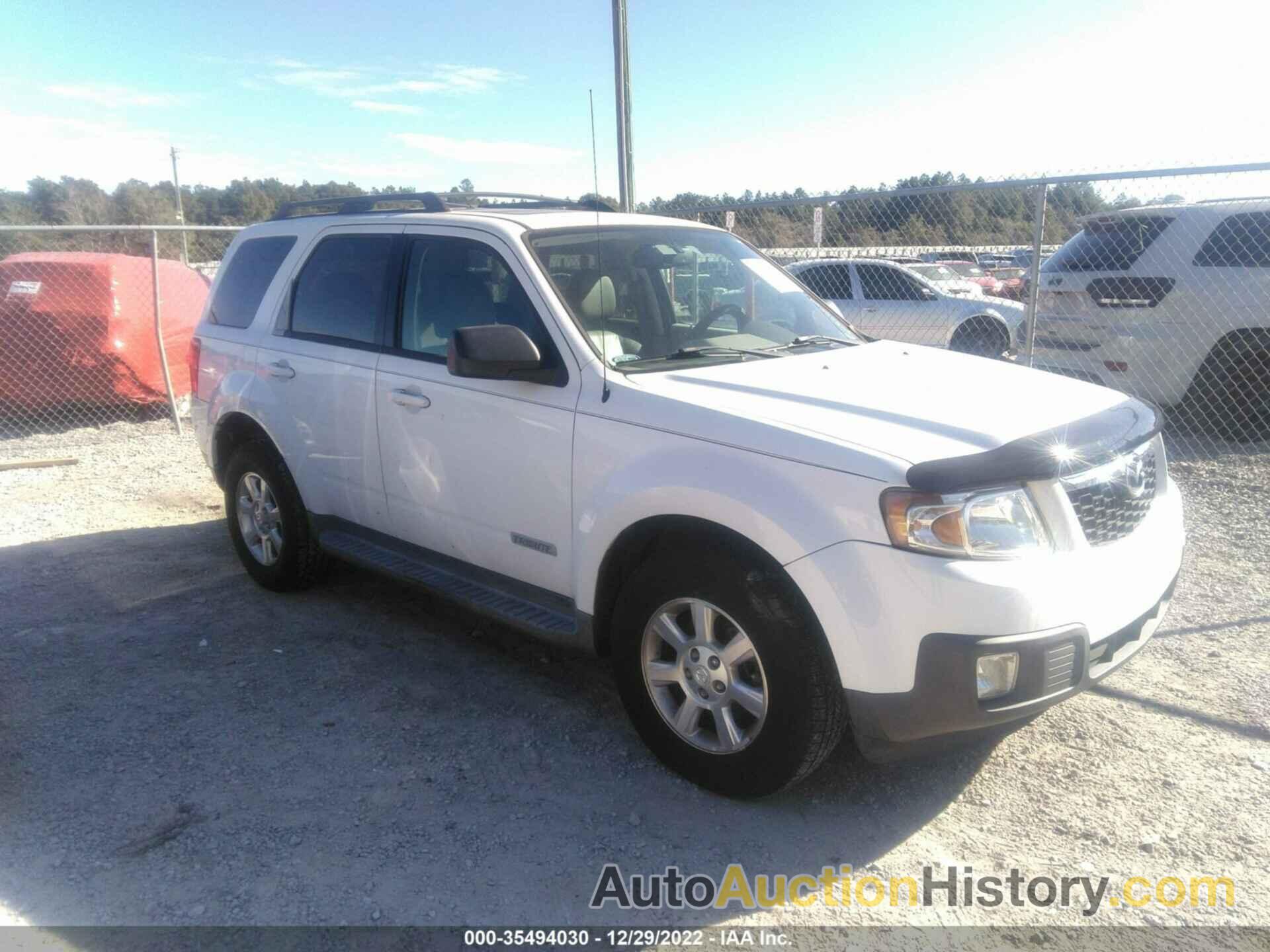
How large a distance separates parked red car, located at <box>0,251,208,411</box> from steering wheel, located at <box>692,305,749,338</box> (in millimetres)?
7140

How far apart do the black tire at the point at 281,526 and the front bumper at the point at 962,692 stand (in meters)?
3.29

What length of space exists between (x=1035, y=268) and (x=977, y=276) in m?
3.57

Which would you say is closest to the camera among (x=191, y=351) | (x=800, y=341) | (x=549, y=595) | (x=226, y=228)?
(x=549, y=595)

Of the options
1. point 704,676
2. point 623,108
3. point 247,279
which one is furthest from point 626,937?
point 623,108

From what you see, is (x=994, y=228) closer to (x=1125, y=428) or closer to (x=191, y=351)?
(x=1125, y=428)

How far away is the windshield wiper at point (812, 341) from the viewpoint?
419cm

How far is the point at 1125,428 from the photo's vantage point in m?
3.35

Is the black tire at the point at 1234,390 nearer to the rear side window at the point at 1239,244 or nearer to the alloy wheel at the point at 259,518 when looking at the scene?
the rear side window at the point at 1239,244

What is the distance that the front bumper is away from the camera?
2.78m

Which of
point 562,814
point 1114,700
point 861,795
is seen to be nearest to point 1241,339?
point 1114,700

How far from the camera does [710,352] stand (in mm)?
3971

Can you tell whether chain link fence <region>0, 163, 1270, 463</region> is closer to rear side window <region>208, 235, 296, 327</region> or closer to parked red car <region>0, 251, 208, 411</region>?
parked red car <region>0, 251, 208, 411</region>

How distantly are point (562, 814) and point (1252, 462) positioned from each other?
249 inches

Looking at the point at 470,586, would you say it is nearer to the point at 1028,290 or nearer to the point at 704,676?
the point at 704,676
